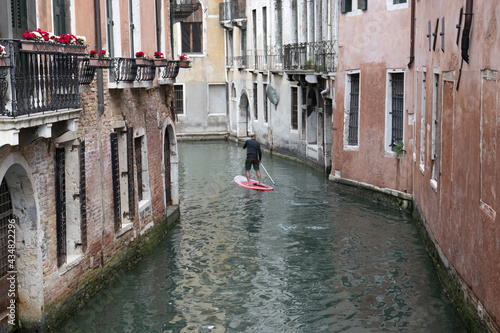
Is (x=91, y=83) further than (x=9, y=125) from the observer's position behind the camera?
Yes

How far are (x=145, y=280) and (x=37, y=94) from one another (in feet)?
15.6

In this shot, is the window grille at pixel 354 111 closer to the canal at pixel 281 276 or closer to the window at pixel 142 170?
the canal at pixel 281 276

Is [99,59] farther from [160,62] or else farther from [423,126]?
[423,126]

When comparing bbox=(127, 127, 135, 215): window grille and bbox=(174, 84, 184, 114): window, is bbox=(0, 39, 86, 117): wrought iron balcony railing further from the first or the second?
bbox=(174, 84, 184, 114): window

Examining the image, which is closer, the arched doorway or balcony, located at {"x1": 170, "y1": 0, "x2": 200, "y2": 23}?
the arched doorway

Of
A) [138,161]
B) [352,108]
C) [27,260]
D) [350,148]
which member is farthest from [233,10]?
[27,260]

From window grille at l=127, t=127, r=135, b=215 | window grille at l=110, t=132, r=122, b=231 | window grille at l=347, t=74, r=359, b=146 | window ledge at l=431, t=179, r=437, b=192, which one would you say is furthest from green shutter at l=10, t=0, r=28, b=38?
window grille at l=347, t=74, r=359, b=146

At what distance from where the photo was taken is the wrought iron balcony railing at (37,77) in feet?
25.7

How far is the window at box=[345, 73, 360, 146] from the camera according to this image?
68.3 feet

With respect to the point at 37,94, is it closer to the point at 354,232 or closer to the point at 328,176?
the point at 354,232

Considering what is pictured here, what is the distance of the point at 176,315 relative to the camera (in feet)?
35.7

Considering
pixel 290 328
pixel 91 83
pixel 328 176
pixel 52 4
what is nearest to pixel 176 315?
pixel 290 328

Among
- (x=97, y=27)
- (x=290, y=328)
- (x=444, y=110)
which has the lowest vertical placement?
(x=290, y=328)

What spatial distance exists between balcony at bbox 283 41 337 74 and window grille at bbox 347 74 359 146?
121 cm
